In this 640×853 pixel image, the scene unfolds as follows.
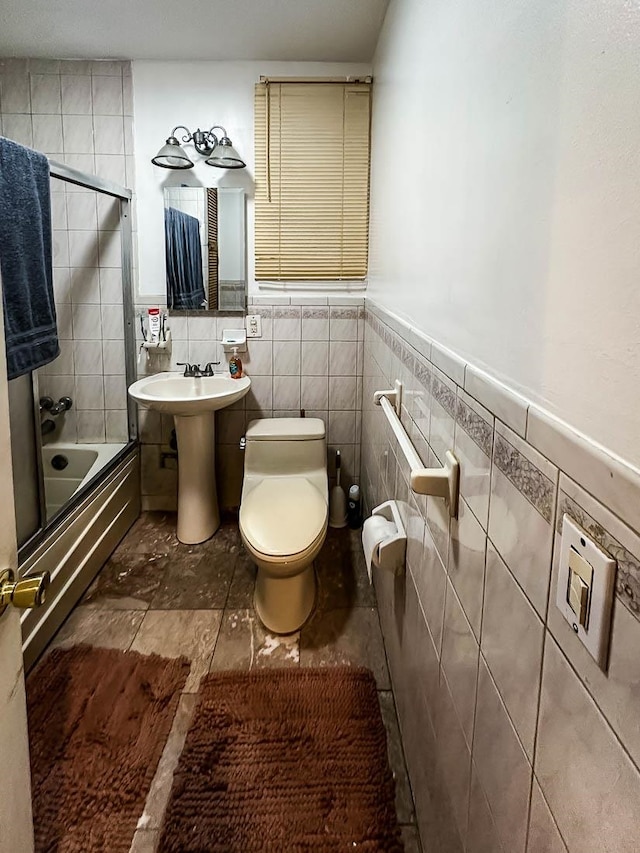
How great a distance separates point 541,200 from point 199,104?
262 cm

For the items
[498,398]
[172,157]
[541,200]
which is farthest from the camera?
[172,157]

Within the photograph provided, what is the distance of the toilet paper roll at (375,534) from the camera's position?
162cm

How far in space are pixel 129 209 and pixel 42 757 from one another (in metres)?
2.43

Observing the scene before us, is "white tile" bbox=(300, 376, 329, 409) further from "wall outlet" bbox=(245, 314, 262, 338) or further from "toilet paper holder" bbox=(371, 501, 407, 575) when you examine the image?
"toilet paper holder" bbox=(371, 501, 407, 575)

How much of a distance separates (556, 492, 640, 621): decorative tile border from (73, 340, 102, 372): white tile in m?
2.86

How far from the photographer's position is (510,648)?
0.78 meters

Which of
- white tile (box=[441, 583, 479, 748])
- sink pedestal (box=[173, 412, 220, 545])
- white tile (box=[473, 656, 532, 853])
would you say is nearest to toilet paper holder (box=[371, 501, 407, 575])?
white tile (box=[441, 583, 479, 748])

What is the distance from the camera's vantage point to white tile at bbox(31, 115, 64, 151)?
281 centimetres

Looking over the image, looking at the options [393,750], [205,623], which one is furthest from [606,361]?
[205,623]

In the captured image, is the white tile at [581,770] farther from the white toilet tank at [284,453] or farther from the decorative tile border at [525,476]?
the white toilet tank at [284,453]

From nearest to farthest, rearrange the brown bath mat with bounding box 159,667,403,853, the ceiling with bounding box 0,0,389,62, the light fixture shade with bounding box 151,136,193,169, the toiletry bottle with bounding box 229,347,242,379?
the brown bath mat with bounding box 159,667,403,853 < the ceiling with bounding box 0,0,389,62 < the light fixture shade with bounding box 151,136,193,169 < the toiletry bottle with bounding box 229,347,242,379

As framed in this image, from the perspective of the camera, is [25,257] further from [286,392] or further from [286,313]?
[286,392]

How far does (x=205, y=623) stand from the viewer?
224 centimetres

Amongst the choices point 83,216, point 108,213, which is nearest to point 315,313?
point 108,213
